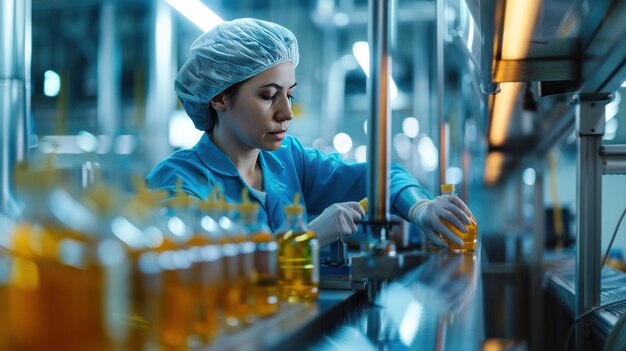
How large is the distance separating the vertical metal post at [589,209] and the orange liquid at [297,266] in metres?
0.99

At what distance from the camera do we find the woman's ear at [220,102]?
2.02 m

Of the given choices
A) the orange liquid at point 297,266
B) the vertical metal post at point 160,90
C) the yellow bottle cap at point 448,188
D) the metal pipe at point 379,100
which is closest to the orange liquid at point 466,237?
the yellow bottle cap at point 448,188

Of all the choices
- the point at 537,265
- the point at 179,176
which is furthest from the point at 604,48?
the point at 537,265

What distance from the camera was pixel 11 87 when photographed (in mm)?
1590

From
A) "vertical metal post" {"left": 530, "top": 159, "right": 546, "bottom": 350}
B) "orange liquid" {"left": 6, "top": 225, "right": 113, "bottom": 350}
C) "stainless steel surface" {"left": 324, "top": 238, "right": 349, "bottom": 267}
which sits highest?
"orange liquid" {"left": 6, "top": 225, "right": 113, "bottom": 350}

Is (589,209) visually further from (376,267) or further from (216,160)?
(216,160)

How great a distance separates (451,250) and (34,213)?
191cm

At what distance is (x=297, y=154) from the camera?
7.96ft

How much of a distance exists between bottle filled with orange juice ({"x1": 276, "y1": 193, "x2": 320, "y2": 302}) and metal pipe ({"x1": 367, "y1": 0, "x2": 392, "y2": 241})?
0.66 m

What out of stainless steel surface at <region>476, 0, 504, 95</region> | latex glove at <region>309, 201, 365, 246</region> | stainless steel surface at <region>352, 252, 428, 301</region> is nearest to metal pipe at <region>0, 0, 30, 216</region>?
latex glove at <region>309, 201, 365, 246</region>

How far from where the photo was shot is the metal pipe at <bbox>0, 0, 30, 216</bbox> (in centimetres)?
158

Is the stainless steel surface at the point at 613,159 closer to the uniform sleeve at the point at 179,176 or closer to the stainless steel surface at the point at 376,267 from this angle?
the stainless steel surface at the point at 376,267

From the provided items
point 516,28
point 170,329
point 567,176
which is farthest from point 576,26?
point 567,176

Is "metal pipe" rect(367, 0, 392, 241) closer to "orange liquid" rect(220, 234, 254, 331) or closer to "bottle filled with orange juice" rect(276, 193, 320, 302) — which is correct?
"bottle filled with orange juice" rect(276, 193, 320, 302)
